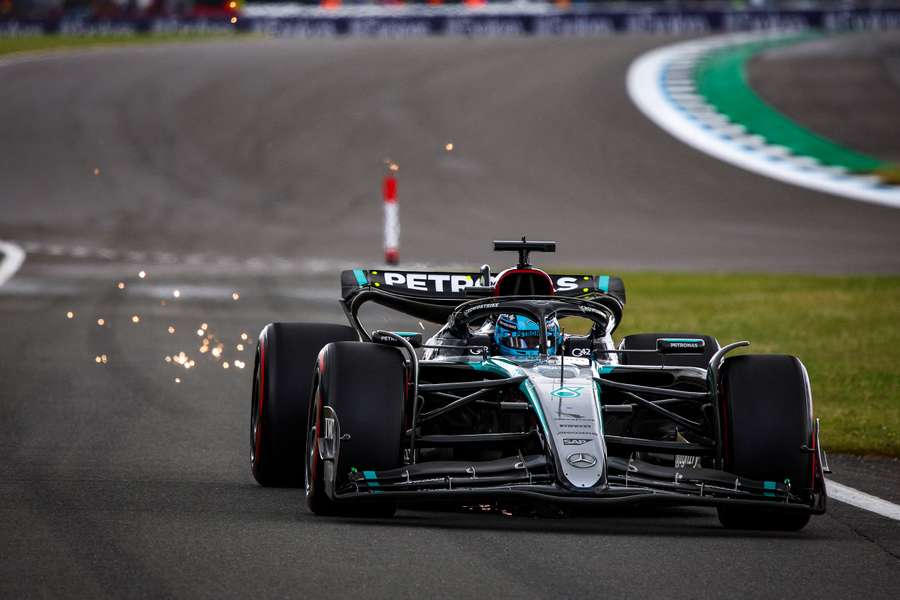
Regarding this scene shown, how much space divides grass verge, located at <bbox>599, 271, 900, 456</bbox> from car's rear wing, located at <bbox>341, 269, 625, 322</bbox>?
1.73 meters

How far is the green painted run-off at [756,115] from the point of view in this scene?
113 feet

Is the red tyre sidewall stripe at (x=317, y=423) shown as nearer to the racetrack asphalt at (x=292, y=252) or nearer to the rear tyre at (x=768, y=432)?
the racetrack asphalt at (x=292, y=252)

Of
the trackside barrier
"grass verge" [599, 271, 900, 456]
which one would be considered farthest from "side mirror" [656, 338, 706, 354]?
the trackside barrier

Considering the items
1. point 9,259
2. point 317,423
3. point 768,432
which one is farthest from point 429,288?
point 9,259

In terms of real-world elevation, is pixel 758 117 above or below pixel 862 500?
above

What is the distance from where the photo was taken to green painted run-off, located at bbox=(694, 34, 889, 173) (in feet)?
113

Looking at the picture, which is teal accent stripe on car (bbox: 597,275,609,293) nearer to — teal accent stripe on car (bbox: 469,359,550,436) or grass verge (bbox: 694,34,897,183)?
teal accent stripe on car (bbox: 469,359,550,436)

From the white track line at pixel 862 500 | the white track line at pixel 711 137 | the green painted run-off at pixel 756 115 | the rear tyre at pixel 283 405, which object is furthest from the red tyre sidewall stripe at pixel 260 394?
the green painted run-off at pixel 756 115

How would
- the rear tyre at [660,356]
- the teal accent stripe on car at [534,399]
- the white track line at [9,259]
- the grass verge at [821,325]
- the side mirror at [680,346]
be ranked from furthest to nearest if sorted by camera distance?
1. the white track line at [9,259]
2. the grass verge at [821,325]
3. the rear tyre at [660,356]
4. the side mirror at [680,346]
5. the teal accent stripe on car at [534,399]

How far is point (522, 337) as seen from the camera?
896 cm

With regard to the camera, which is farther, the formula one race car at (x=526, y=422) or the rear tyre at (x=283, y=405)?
the rear tyre at (x=283, y=405)

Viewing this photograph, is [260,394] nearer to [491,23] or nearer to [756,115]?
[756,115]

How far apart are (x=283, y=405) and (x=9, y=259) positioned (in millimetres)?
14977

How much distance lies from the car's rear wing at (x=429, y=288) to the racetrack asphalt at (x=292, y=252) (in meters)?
1.16
